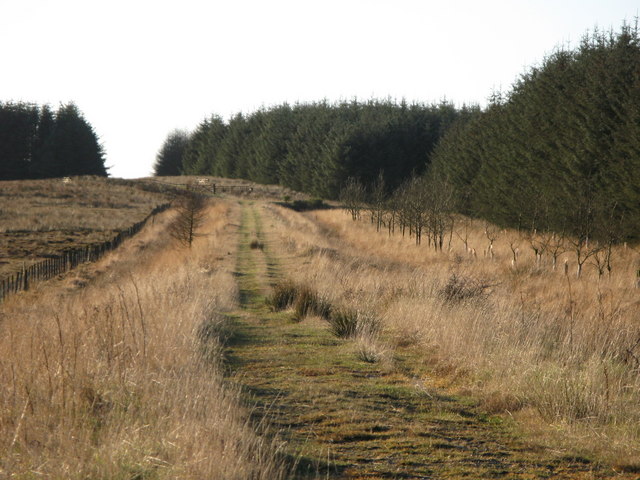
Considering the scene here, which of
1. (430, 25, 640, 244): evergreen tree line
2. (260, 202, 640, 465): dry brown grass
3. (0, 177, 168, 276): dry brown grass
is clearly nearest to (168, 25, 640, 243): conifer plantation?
(430, 25, 640, 244): evergreen tree line

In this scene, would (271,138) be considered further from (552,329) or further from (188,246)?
(552,329)

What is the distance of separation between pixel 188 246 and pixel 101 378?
22640mm

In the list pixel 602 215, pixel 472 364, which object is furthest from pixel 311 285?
pixel 602 215

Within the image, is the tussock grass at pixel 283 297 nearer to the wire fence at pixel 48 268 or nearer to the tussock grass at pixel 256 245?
the wire fence at pixel 48 268

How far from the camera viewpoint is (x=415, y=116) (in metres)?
71.5

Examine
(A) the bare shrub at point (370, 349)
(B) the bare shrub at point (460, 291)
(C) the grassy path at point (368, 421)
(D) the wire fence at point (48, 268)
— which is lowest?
(D) the wire fence at point (48, 268)

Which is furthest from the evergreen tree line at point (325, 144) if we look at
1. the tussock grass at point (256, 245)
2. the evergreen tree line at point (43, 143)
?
the tussock grass at point (256, 245)

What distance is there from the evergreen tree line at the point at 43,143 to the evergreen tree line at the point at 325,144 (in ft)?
67.2

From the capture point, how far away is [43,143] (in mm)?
80062

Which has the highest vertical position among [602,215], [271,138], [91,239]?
[271,138]

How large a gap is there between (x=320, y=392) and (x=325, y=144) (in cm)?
6180

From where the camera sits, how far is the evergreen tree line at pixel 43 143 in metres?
76.2

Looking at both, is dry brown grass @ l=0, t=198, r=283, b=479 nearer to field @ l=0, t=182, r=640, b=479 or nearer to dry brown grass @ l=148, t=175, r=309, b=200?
field @ l=0, t=182, r=640, b=479

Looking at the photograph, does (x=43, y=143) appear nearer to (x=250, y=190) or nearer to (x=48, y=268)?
(x=250, y=190)
